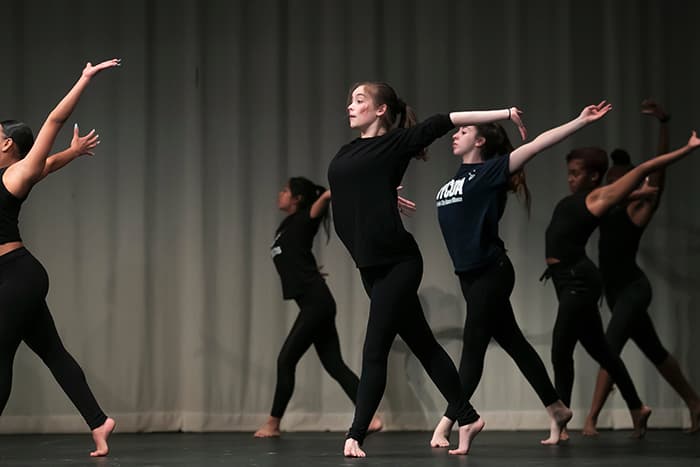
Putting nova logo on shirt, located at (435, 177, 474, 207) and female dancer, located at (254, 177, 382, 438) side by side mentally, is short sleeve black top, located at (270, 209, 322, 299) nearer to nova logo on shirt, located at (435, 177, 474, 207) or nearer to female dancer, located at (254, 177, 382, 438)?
female dancer, located at (254, 177, 382, 438)

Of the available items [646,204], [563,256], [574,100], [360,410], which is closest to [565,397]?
[563,256]

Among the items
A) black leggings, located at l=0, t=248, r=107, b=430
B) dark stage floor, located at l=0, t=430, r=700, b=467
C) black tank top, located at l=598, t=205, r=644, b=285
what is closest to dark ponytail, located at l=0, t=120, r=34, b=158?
black leggings, located at l=0, t=248, r=107, b=430

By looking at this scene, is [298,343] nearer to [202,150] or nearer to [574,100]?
[202,150]

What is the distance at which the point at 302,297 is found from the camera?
5.45 m

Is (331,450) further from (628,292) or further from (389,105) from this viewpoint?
(628,292)

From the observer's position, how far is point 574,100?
245 inches

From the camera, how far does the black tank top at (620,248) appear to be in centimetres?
546

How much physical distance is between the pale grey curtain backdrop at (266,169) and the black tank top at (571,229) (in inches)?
46.1

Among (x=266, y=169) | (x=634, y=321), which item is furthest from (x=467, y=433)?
(x=266, y=169)

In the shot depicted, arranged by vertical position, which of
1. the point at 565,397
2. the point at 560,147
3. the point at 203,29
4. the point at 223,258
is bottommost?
the point at 565,397

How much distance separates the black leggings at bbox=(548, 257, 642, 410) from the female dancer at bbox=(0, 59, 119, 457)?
205 centimetres

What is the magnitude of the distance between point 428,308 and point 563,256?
4.27 feet

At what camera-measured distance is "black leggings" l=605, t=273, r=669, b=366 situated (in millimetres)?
5309

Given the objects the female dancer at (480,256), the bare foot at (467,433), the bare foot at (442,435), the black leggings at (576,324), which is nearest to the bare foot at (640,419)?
the black leggings at (576,324)
